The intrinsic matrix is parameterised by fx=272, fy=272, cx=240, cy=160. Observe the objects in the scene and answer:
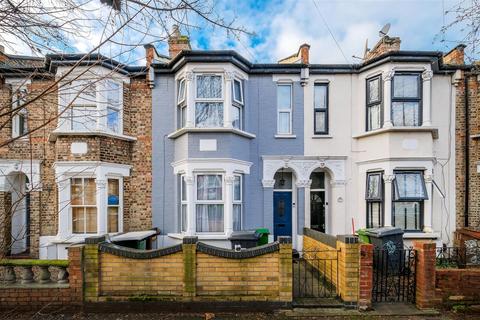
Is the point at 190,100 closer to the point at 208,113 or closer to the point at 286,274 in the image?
the point at 208,113

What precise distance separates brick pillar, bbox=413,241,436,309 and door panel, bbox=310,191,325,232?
4592 mm

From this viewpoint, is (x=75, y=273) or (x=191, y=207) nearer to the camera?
(x=75, y=273)

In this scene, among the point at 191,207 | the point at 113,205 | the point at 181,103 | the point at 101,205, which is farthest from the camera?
the point at 181,103

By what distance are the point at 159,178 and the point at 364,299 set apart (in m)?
6.80

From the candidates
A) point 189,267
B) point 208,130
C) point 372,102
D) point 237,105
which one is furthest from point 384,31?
point 189,267

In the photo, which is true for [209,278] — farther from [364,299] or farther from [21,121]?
[21,121]

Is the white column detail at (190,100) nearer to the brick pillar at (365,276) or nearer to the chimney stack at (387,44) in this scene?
the brick pillar at (365,276)

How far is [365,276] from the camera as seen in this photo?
5141 millimetres

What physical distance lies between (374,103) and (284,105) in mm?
2985

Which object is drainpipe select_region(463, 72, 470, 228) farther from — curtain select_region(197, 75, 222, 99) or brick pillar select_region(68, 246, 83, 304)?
brick pillar select_region(68, 246, 83, 304)

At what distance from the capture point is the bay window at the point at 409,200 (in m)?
8.67

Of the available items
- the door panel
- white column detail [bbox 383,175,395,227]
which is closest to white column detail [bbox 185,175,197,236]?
the door panel

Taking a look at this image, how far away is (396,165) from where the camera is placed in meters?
8.62

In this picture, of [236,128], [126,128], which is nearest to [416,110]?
[236,128]
